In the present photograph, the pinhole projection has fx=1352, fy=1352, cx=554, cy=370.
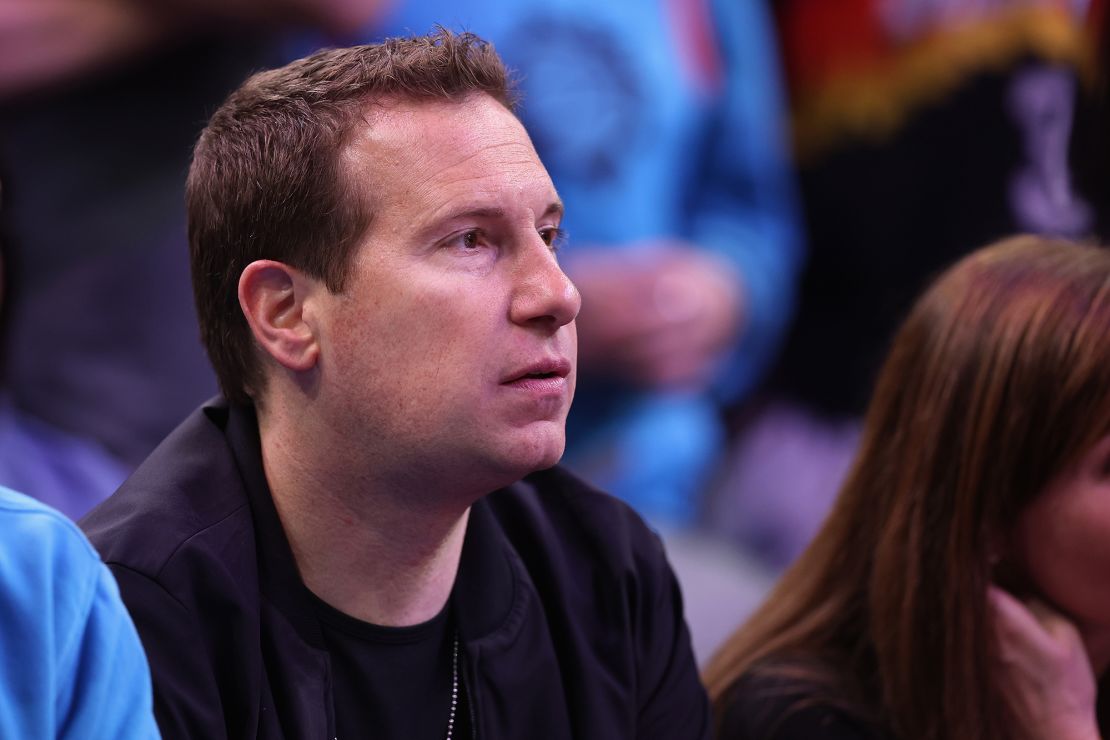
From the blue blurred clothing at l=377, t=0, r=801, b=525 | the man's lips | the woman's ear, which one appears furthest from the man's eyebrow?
the blue blurred clothing at l=377, t=0, r=801, b=525

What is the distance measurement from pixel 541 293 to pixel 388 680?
452 millimetres

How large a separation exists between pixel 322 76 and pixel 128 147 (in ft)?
3.66

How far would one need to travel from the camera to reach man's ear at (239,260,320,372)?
4.77 feet

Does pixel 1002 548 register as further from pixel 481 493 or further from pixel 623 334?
pixel 623 334

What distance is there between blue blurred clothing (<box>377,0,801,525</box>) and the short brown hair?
142cm

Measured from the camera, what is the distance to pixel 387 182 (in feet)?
4.71

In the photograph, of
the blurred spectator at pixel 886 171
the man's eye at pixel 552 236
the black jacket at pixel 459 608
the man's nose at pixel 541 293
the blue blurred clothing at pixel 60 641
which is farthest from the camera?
the blurred spectator at pixel 886 171

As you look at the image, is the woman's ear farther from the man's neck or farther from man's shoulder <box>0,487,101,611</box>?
man's shoulder <box>0,487,101,611</box>

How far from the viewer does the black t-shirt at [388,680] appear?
145 centimetres

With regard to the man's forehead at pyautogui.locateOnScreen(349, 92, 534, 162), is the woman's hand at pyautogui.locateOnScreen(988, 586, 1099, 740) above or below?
below

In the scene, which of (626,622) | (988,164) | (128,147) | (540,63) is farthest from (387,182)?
(988,164)

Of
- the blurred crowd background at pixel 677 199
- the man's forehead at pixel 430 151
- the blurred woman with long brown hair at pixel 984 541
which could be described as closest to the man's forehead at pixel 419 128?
the man's forehead at pixel 430 151

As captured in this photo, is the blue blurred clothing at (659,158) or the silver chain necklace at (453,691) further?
the blue blurred clothing at (659,158)

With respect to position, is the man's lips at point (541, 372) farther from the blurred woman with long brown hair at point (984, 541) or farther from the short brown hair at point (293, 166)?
the blurred woman with long brown hair at point (984, 541)
